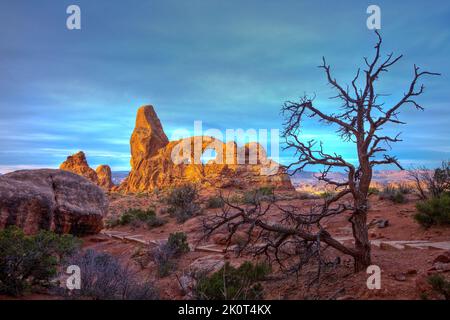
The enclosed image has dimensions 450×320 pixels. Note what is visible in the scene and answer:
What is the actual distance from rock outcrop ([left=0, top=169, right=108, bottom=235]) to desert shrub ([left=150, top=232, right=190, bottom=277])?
392cm

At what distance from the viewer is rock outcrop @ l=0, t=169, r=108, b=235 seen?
409 inches

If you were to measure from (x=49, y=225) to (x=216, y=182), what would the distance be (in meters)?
30.0

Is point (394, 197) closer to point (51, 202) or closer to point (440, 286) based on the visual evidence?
point (440, 286)

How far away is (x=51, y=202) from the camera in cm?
1127

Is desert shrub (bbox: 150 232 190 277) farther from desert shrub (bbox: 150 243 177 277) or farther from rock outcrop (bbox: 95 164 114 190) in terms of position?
rock outcrop (bbox: 95 164 114 190)

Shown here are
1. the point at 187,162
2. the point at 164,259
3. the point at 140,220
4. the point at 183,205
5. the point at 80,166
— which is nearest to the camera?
the point at 164,259

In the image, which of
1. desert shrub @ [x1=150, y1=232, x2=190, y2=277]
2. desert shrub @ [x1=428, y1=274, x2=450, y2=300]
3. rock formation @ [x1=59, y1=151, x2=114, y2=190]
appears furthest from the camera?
rock formation @ [x1=59, y1=151, x2=114, y2=190]

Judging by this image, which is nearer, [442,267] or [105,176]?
[442,267]

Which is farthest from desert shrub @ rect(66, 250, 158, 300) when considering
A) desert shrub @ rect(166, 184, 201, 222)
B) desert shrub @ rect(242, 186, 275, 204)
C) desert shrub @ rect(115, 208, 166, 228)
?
desert shrub @ rect(166, 184, 201, 222)

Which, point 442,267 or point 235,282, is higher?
point 442,267

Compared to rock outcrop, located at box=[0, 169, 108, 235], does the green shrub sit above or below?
below

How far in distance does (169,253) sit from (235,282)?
355 cm

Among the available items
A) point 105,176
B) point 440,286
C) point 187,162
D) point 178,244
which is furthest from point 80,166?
point 440,286
